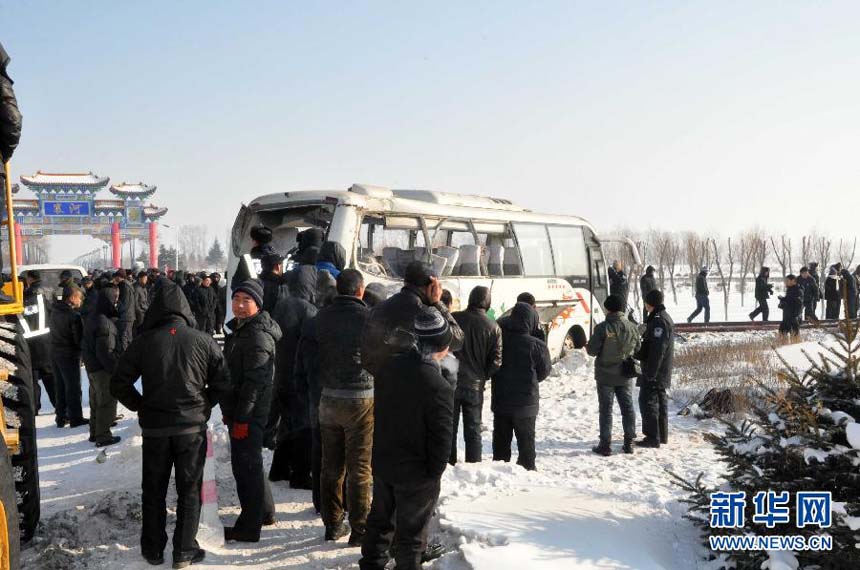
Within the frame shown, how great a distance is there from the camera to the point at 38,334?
9.49m

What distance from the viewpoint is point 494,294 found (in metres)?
12.2

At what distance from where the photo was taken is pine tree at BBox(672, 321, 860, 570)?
371cm

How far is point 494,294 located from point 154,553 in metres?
8.20

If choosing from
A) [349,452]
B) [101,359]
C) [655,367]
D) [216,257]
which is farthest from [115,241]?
[349,452]

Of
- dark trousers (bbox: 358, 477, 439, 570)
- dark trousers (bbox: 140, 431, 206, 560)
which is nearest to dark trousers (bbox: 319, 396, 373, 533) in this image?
dark trousers (bbox: 358, 477, 439, 570)

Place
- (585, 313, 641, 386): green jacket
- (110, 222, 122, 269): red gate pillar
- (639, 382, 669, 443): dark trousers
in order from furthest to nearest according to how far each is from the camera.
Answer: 1. (110, 222, 122, 269): red gate pillar
2. (639, 382, 669, 443): dark trousers
3. (585, 313, 641, 386): green jacket

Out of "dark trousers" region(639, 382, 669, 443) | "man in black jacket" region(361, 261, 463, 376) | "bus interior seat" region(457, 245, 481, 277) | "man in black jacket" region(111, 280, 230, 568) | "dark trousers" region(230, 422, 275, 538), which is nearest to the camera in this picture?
"man in black jacket" region(361, 261, 463, 376)

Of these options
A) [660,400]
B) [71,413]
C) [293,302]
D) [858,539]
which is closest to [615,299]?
[660,400]

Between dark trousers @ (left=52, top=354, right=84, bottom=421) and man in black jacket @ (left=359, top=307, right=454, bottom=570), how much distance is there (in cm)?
679

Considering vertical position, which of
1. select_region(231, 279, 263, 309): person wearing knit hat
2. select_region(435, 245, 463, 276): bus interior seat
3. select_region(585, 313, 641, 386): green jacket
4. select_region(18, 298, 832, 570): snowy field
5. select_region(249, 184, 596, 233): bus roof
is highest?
select_region(249, 184, 596, 233): bus roof

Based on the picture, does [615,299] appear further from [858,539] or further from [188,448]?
[188,448]

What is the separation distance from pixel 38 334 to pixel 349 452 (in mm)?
6520

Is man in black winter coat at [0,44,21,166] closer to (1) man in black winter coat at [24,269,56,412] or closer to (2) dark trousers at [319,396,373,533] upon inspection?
(2) dark trousers at [319,396,373,533]

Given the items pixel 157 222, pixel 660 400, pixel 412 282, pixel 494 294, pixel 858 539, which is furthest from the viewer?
pixel 157 222
